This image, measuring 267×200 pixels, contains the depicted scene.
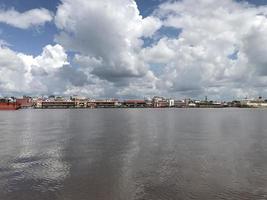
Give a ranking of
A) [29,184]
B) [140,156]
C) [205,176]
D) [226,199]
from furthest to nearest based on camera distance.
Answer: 1. [140,156]
2. [205,176]
3. [29,184]
4. [226,199]

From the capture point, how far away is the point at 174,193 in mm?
23797

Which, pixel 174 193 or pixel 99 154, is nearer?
pixel 174 193

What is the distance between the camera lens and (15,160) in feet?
120

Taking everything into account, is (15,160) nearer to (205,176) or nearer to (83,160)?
(83,160)

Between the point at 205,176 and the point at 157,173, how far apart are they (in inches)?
158

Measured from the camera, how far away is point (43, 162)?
35656 millimetres

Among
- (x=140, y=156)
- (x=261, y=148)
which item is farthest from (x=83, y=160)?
(x=261, y=148)

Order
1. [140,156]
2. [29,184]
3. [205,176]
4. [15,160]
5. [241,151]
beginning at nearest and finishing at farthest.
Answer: [29,184] → [205,176] → [15,160] → [140,156] → [241,151]

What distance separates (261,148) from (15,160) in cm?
2994

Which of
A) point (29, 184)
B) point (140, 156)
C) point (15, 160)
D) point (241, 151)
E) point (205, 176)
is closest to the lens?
point (29, 184)

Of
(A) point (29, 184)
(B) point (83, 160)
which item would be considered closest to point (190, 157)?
(B) point (83, 160)

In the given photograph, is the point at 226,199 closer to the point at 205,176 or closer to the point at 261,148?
the point at 205,176

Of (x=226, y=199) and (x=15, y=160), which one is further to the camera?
(x=15, y=160)

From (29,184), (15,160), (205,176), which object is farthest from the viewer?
(15,160)
